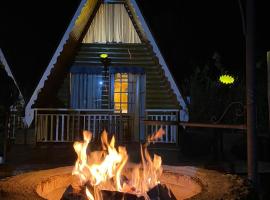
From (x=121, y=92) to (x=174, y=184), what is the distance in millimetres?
9431

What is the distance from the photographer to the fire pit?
150 inches

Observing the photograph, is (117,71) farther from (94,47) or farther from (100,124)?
(100,124)

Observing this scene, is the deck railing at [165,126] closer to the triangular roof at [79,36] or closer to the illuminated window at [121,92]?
the triangular roof at [79,36]

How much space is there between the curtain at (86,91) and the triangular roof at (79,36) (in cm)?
120

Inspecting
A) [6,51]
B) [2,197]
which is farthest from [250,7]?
[6,51]

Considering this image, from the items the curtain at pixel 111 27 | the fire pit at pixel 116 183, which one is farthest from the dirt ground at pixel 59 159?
the curtain at pixel 111 27

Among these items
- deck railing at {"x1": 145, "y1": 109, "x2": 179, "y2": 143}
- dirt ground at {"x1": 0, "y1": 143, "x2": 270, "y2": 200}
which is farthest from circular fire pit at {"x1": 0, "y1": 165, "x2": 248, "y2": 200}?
deck railing at {"x1": 145, "y1": 109, "x2": 179, "y2": 143}

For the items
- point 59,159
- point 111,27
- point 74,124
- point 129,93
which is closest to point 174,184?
point 59,159

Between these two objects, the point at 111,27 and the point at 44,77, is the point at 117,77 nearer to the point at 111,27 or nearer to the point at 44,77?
the point at 111,27

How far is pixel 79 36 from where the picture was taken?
1408cm

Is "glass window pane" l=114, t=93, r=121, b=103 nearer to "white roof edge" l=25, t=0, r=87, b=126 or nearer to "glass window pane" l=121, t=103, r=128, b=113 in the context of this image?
"glass window pane" l=121, t=103, r=128, b=113

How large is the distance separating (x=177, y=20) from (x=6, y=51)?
11.5m

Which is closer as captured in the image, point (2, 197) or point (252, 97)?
point (2, 197)

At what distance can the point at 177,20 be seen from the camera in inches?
907
